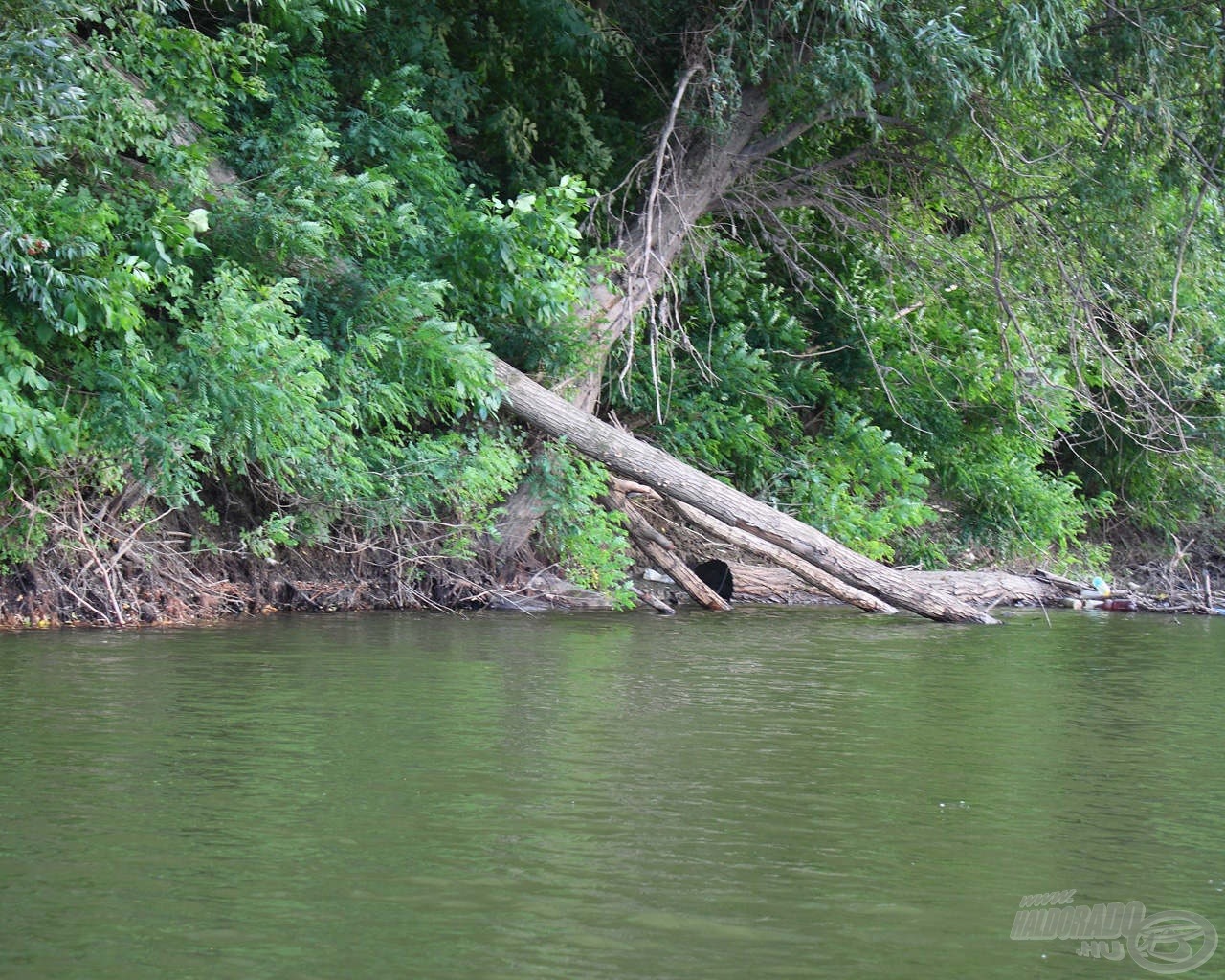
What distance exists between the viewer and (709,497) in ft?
43.1

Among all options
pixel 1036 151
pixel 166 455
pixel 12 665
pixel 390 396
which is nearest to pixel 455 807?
pixel 12 665

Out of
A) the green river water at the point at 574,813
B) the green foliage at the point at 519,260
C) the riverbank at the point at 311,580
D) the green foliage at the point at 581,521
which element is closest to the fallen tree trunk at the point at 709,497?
the green foliage at the point at 581,521

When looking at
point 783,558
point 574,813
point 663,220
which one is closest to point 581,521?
point 783,558

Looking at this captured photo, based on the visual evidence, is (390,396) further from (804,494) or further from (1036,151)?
(1036,151)

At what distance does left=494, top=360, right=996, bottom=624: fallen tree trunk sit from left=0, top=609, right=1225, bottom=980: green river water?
3.63 m

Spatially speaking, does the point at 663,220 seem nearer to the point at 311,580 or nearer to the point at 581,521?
the point at 581,521

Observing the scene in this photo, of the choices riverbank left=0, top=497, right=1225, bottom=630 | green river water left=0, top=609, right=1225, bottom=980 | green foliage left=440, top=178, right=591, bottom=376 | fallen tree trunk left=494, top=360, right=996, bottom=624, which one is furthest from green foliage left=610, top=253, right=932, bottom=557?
green river water left=0, top=609, right=1225, bottom=980

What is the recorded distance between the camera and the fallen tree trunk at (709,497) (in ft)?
42.8

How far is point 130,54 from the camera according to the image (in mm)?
11008

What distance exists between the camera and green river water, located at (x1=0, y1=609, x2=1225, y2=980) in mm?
3809

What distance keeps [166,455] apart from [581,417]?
4.03 meters

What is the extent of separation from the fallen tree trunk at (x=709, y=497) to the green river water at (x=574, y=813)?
11.9 ft

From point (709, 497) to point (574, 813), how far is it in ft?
26.5

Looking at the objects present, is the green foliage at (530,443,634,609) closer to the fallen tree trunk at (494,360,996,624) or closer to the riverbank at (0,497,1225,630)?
the fallen tree trunk at (494,360,996,624)
